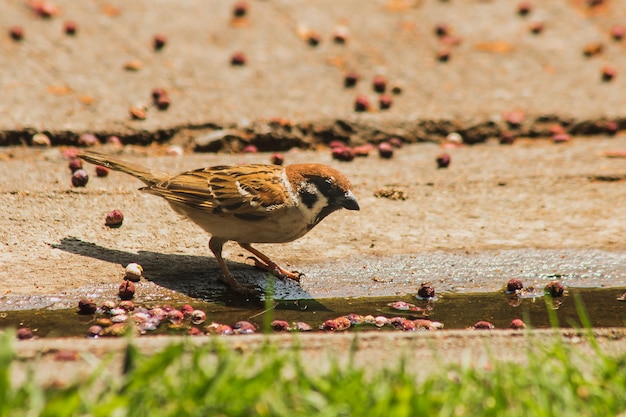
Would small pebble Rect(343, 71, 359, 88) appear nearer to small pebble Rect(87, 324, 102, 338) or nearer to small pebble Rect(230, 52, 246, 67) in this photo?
small pebble Rect(230, 52, 246, 67)

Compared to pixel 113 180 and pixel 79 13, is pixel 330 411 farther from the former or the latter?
pixel 79 13

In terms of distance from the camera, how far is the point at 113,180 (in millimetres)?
6480

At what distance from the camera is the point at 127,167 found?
592 centimetres

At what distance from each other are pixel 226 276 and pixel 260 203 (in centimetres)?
51

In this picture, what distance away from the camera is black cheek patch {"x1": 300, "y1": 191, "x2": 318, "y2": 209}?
5.36 meters

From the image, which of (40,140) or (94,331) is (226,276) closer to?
(94,331)

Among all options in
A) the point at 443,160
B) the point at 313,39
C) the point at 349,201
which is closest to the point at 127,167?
the point at 349,201

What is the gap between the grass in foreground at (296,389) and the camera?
9.60 feet

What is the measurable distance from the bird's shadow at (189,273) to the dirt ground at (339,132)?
2 centimetres

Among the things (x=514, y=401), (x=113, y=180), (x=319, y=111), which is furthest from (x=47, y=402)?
(x=319, y=111)

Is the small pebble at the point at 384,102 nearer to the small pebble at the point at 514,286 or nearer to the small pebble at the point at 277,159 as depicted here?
the small pebble at the point at 277,159

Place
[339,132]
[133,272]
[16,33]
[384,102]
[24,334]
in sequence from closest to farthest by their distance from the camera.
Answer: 1. [24,334]
2. [133,272]
3. [339,132]
4. [384,102]
5. [16,33]

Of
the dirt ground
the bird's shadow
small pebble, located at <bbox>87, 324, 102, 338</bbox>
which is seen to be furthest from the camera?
the dirt ground

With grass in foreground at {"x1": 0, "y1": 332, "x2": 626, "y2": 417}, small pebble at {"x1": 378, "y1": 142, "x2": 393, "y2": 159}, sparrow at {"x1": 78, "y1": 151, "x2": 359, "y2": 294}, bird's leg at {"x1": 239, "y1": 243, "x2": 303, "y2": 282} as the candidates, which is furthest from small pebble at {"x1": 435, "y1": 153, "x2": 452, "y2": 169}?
grass in foreground at {"x1": 0, "y1": 332, "x2": 626, "y2": 417}
